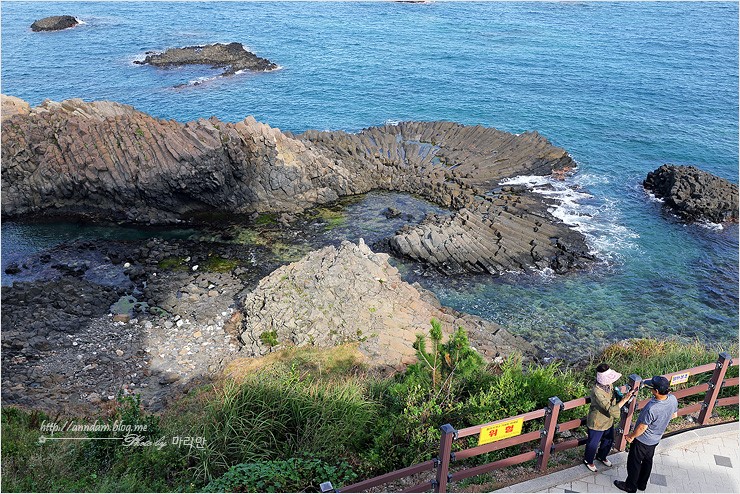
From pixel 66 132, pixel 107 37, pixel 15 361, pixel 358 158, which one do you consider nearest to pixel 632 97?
pixel 358 158

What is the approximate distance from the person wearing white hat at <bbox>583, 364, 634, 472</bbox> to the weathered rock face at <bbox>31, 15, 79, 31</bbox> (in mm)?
96962

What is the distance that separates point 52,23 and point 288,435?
93.2 m

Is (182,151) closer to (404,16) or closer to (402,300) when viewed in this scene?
(402,300)

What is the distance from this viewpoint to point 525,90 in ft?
196

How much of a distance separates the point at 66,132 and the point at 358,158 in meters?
19.5

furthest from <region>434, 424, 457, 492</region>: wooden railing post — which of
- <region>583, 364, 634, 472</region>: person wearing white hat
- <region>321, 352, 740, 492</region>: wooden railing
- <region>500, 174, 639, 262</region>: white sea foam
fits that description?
<region>500, 174, 639, 262</region>: white sea foam

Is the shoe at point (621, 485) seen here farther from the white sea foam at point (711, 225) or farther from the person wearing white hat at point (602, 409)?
the white sea foam at point (711, 225)

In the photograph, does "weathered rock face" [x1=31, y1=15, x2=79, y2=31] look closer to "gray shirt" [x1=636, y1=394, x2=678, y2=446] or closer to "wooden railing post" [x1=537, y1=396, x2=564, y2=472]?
"wooden railing post" [x1=537, y1=396, x2=564, y2=472]

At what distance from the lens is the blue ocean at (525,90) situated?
1106 inches

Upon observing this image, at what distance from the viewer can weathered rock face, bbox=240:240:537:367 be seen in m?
21.5

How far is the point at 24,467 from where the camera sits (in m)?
11.7

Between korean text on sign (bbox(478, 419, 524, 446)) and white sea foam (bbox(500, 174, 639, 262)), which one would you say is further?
white sea foam (bbox(500, 174, 639, 262))

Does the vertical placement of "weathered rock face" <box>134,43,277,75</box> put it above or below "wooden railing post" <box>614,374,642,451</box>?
above

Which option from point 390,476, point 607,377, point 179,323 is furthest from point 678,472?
point 179,323
